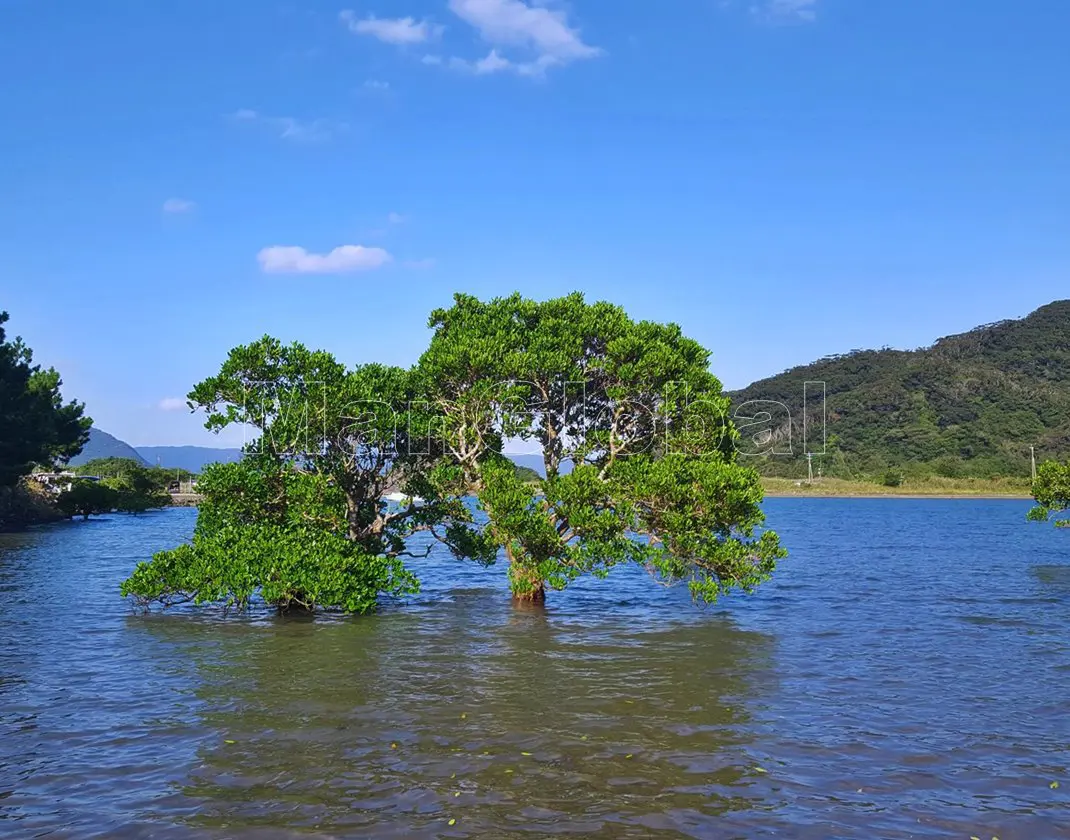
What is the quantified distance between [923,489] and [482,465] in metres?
159

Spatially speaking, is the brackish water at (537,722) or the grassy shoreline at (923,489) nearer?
the brackish water at (537,722)

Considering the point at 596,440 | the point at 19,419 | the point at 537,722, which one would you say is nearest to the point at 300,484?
the point at 596,440

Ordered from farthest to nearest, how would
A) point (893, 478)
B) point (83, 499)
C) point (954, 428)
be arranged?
point (954, 428) < point (893, 478) < point (83, 499)

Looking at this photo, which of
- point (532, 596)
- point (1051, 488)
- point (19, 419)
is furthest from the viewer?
point (19, 419)

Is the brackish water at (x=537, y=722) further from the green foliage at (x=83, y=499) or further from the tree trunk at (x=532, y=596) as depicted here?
the green foliage at (x=83, y=499)

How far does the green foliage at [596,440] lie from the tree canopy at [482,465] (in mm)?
59

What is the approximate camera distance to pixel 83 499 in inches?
3612

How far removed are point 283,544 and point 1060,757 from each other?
61.8ft

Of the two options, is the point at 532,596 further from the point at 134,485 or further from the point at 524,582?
the point at 134,485

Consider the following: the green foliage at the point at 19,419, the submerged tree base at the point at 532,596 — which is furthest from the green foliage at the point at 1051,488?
the green foliage at the point at 19,419

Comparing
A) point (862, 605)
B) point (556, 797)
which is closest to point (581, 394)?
point (862, 605)

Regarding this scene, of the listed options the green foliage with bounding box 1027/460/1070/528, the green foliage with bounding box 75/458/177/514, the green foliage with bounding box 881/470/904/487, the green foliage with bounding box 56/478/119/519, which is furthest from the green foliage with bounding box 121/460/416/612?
the green foliage with bounding box 881/470/904/487

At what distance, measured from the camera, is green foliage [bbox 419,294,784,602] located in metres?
24.2

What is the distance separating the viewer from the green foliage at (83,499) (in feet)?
295
